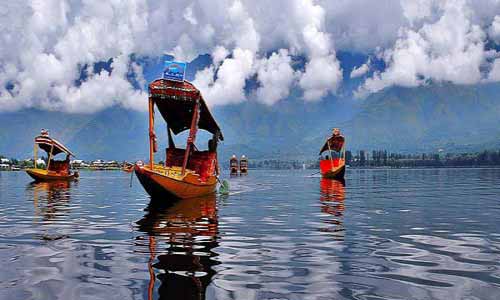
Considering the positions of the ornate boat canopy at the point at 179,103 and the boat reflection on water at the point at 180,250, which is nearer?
the boat reflection on water at the point at 180,250

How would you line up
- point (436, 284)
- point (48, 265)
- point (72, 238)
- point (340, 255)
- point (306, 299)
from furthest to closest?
point (72, 238), point (340, 255), point (48, 265), point (436, 284), point (306, 299)

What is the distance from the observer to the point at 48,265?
982 cm

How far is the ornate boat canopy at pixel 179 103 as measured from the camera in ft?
90.0

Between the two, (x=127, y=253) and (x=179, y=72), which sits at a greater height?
(x=179, y=72)

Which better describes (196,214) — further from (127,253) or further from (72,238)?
(127,253)

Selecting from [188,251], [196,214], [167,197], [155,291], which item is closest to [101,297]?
[155,291]

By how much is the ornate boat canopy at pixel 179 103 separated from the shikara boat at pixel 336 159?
33.8m

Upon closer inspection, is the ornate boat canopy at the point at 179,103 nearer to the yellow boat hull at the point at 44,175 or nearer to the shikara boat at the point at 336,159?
the shikara boat at the point at 336,159

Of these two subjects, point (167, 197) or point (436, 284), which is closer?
point (436, 284)

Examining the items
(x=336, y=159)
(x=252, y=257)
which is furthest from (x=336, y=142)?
(x=252, y=257)

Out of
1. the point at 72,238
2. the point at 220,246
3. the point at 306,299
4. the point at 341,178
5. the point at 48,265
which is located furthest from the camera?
the point at 341,178

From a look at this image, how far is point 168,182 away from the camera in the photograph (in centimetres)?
2603

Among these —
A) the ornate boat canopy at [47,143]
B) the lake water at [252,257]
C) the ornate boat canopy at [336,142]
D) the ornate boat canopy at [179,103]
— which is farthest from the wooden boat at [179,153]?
the ornate boat canopy at [336,142]

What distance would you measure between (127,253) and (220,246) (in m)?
2.53
